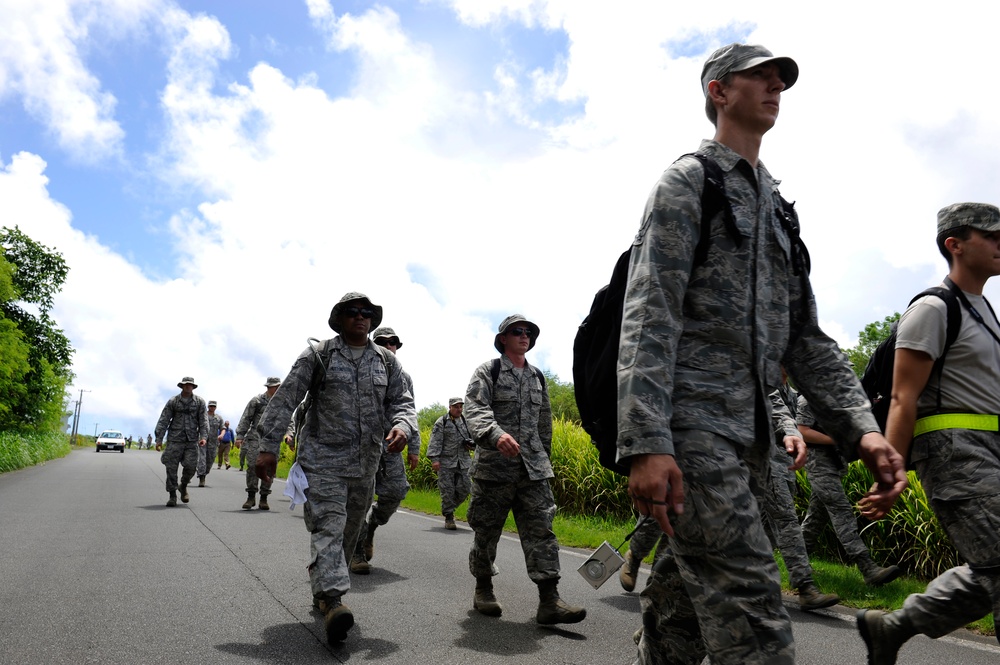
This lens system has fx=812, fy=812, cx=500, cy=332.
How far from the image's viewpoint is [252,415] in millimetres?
16266

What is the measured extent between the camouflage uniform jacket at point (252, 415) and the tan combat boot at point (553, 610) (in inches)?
444

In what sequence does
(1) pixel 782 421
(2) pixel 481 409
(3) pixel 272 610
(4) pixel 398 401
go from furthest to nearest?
(4) pixel 398 401 < (2) pixel 481 409 < (3) pixel 272 610 < (1) pixel 782 421

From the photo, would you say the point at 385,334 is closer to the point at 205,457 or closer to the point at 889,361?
the point at 889,361

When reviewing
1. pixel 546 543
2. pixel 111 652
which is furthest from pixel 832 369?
pixel 111 652

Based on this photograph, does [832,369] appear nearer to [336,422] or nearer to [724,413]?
[724,413]

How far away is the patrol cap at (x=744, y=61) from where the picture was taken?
268 cm

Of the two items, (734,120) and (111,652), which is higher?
(734,120)

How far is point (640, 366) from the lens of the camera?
229 centimetres

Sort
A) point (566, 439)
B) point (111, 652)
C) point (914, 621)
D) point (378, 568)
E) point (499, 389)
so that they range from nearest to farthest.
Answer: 1. point (914, 621)
2. point (111, 652)
3. point (499, 389)
4. point (378, 568)
5. point (566, 439)

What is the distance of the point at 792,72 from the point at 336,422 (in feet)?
13.1

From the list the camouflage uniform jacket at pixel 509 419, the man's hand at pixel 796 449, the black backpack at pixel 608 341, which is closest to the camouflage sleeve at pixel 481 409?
the camouflage uniform jacket at pixel 509 419

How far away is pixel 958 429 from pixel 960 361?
0.31m

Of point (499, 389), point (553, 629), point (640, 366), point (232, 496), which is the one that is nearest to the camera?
point (640, 366)

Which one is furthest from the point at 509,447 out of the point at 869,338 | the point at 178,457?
the point at 869,338
